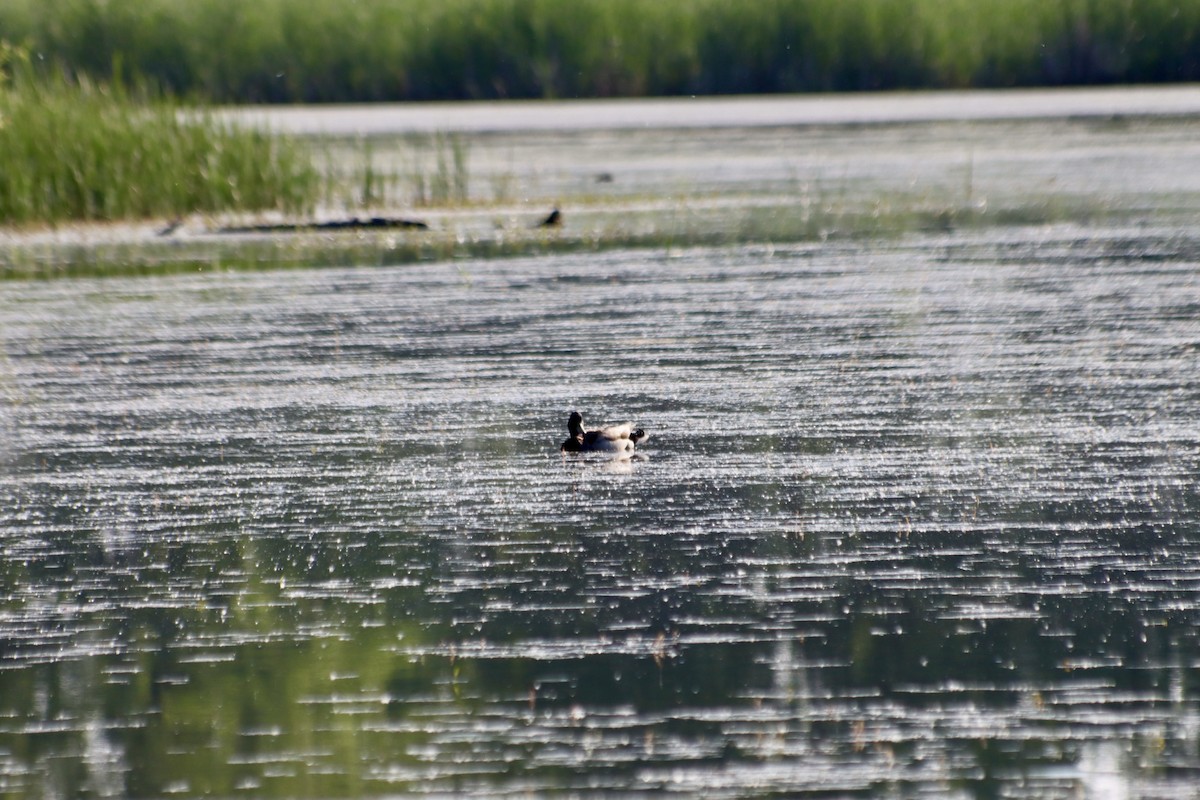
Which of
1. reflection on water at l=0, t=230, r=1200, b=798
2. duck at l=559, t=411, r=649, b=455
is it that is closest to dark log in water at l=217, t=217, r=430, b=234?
reflection on water at l=0, t=230, r=1200, b=798

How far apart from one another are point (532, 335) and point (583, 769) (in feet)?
25.0

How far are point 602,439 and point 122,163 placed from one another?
13.1m

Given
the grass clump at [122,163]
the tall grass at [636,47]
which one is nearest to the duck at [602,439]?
the grass clump at [122,163]

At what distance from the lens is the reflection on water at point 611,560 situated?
447 centimetres

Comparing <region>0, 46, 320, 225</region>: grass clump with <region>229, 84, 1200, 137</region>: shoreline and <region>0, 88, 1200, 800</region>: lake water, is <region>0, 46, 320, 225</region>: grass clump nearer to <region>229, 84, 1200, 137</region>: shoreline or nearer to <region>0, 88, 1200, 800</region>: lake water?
<region>0, 88, 1200, 800</region>: lake water

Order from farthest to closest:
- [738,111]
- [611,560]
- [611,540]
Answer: [738,111]
[611,540]
[611,560]

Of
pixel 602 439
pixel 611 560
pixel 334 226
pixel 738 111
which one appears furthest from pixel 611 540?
pixel 738 111

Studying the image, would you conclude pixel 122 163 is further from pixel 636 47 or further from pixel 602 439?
pixel 636 47

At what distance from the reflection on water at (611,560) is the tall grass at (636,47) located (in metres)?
23.9

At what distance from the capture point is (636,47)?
3569cm

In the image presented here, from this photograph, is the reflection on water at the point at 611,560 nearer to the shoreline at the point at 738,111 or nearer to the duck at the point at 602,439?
the duck at the point at 602,439

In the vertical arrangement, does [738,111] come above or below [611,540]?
above

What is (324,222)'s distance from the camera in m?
19.7

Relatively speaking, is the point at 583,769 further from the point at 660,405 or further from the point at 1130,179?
the point at 1130,179
